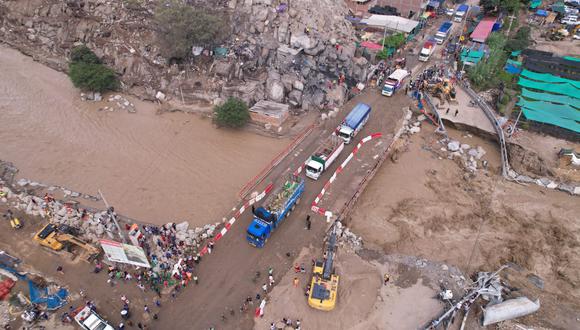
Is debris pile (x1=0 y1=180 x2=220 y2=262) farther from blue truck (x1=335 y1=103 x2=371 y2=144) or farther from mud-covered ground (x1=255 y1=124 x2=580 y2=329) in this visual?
blue truck (x1=335 y1=103 x2=371 y2=144)

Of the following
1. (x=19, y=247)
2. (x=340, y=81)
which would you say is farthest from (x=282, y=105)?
(x=19, y=247)

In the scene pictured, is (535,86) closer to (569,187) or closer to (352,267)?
(569,187)

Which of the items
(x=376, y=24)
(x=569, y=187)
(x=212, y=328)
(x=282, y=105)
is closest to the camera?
(x=212, y=328)

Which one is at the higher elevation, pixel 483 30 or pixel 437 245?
pixel 483 30

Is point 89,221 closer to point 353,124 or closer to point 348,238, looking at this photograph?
point 348,238

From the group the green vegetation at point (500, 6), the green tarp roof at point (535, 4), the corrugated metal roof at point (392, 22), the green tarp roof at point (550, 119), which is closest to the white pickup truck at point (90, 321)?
the green tarp roof at point (550, 119)

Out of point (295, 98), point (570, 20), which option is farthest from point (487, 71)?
point (570, 20)

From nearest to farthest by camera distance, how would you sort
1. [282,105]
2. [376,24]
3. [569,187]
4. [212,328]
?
[212,328]
[569,187]
[282,105]
[376,24]
